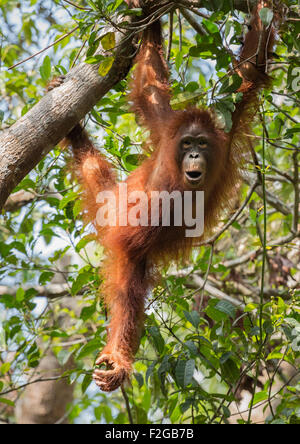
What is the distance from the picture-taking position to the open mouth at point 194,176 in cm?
400

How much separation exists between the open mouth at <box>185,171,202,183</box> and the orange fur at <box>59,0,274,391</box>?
0.60ft

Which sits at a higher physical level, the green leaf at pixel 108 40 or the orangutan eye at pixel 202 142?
the green leaf at pixel 108 40

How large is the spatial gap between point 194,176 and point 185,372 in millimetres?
1427

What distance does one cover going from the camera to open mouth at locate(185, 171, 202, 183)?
4.00 m

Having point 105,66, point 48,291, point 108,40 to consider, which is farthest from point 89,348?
point 108,40

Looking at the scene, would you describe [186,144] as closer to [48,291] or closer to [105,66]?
[105,66]

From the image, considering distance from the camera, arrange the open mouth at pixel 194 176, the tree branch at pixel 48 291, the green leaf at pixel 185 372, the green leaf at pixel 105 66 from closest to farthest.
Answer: the green leaf at pixel 105 66 → the green leaf at pixel 185 372 → the open mouth at pixel 194 176 → the tree branch at pixel 48 291

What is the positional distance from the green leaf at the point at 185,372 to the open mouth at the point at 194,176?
1.32 m

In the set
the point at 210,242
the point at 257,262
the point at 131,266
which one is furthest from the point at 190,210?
the point at 257,262

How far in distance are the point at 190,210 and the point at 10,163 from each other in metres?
1.77

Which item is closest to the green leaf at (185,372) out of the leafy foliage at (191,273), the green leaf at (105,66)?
the leafy foliage at (191,273)

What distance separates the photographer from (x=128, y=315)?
14.0ft

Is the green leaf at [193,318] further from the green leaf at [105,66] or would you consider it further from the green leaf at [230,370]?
the green leaf at [105,66]
